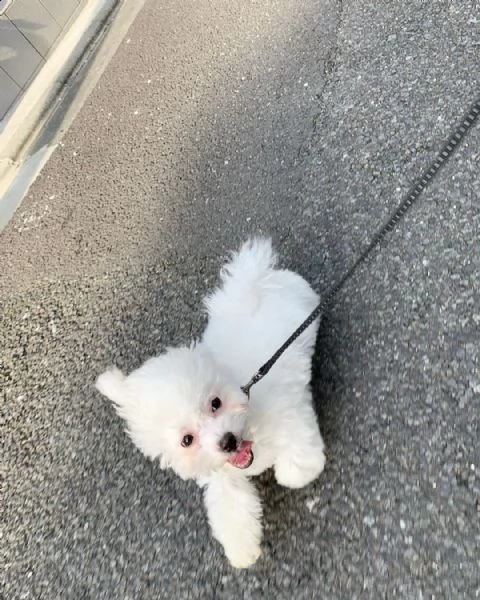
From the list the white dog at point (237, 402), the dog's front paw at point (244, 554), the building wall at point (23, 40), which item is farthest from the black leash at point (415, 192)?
the building wall at point (23, 40)

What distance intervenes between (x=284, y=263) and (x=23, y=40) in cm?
328

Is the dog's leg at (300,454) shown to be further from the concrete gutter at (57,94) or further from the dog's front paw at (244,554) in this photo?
the concrete gutter at (57,94)

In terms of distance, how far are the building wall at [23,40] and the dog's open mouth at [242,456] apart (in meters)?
3.76

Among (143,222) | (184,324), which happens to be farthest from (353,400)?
(143,222)

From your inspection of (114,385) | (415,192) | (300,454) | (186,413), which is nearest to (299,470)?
(300,454)

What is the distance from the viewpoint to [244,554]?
1.85 meters

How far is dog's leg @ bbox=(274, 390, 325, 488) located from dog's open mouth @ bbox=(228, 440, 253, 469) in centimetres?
17

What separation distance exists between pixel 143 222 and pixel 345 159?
3.91 feet

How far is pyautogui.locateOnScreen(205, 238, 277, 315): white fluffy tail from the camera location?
81.7 inches

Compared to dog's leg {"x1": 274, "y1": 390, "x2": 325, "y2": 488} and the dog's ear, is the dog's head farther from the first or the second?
dog's leg {"x1": 274, "y1": 390, "x2": 325, "y2": 488}

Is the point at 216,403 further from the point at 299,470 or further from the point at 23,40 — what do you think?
the point at 23,40

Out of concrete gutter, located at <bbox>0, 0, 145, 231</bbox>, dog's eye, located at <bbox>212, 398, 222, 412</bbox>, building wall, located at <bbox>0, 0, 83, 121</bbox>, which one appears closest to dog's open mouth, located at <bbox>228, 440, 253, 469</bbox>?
dog's eye, located at <bbox>212, 398, 222, 412</bbox>

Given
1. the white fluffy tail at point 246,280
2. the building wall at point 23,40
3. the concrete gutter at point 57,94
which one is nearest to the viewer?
the white fluffy tail at point 246,280

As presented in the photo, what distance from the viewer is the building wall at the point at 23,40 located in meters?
4.39
